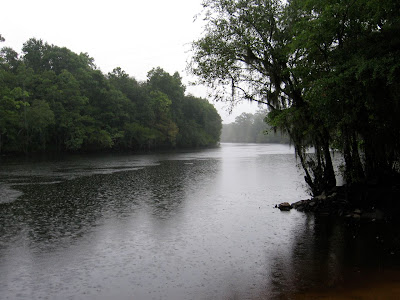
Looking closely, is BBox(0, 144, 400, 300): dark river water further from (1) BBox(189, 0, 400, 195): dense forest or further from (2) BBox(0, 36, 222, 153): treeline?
(2) BBox(0, 36, 222, 153): treeline

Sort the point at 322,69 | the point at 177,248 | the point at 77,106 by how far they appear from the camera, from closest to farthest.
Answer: the point at 177,248 → the point at 322,69 → the point at 77,106

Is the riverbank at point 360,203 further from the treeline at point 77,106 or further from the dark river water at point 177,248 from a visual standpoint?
the treeline at point 77,106

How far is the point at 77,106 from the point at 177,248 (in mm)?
53987

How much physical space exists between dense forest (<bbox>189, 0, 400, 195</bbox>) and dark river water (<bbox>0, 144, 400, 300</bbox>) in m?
3.44

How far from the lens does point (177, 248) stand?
11.6 meters

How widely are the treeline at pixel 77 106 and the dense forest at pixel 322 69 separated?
37.8m

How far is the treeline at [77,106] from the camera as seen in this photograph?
172ft

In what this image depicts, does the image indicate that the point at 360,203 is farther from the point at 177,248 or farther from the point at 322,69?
the point at 177,248

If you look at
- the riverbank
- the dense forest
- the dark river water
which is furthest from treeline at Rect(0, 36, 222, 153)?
the riverbank

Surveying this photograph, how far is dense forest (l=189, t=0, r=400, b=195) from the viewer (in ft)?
36.6

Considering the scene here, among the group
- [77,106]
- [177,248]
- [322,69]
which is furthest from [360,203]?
[77,106]

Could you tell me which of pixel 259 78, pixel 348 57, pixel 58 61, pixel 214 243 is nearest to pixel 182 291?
pixel 214 243

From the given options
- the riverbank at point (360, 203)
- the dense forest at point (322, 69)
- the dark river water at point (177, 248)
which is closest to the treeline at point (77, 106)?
the dark river water at point (177, 248)

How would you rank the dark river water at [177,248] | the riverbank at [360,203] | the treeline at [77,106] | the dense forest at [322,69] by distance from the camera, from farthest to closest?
the treeline at [77,106] < the riverbank at [360,203] < the dense forest at [322,69] < the dark river water at [177,248]
